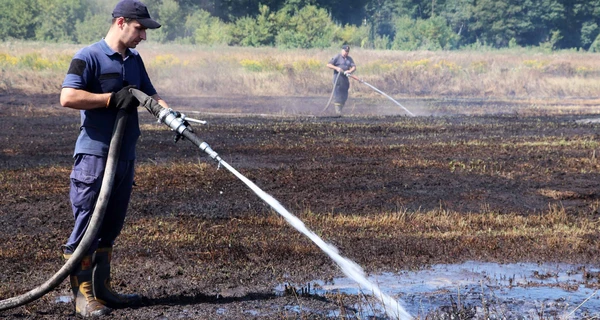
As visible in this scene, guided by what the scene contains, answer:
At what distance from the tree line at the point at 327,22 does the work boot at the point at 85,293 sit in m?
52.2

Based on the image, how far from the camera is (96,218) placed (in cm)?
570

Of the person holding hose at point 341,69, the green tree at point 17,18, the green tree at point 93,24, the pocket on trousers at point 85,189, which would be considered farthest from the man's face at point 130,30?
the green tree at point 17,18

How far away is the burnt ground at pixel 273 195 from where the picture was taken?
6.95 metres

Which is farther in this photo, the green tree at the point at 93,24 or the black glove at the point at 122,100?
the green tree at the point at 93,24

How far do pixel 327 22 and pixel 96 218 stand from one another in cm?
5720

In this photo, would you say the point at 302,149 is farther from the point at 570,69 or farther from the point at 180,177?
the point at 570,69

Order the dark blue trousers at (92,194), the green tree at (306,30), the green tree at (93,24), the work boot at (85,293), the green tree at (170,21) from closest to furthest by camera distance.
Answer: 1. the dark blue trousers at (92,194)
2. the work boot at (85,293)
3. the green tree at (306,30)
4. the green tree at (93,24)
5. the green tree at (170,21)

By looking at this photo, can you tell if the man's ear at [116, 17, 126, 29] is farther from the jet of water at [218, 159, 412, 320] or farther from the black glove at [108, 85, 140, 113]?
the jet of water at [218, 159, 412, 320]

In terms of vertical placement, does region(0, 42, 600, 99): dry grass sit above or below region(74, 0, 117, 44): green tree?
below

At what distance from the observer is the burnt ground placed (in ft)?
22.8

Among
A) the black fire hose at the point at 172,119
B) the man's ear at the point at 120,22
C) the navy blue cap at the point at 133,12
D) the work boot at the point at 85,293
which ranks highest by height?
the navy blue cap at the point at 133,12

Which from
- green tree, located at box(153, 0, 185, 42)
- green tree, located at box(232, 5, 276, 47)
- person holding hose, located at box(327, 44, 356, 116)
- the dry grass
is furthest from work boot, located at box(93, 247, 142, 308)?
green tree, located at box(153, 0, 185, 42)

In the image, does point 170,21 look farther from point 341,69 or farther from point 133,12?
point 133,12

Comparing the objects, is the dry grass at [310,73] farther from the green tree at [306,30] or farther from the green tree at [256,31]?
the green tree at [256,31]
